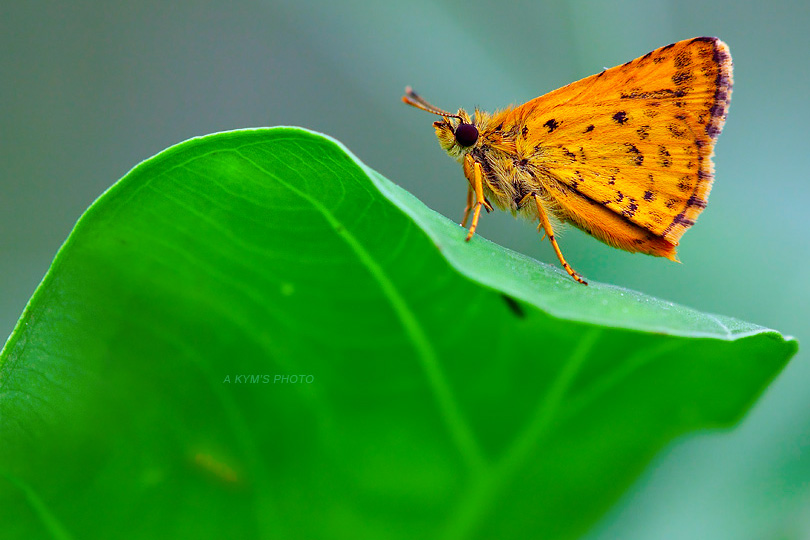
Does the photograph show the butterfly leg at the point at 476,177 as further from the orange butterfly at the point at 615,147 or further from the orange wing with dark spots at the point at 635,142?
the orange wing with dark spots at the point at 635,142

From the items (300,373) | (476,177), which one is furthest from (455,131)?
(300,373)

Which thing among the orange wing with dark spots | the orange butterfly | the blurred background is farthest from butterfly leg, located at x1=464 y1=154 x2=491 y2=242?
the blurred background

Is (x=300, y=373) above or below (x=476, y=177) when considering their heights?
below

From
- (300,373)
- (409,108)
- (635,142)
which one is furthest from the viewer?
(409,108)

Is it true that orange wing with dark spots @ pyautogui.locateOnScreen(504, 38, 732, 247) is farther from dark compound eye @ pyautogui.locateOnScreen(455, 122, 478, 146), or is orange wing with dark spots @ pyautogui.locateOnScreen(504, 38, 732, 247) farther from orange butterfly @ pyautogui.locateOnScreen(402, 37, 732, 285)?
dark compound eye @ pyautogui.locateOnScreen(455, 122, 478, 146)

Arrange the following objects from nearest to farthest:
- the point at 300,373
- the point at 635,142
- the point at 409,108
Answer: the point at 300,373
the point at 635,142
the point at 409,108

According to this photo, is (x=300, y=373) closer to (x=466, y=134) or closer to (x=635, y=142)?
(x=466, y=134)

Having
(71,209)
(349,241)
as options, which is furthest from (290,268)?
(71,209)

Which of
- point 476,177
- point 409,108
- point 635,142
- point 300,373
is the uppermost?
point 635,142
